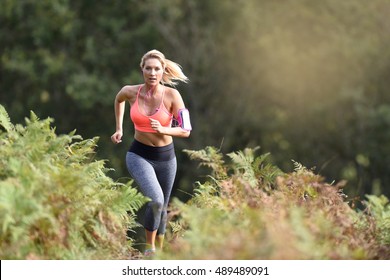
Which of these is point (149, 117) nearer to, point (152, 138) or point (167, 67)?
point (152, 138)

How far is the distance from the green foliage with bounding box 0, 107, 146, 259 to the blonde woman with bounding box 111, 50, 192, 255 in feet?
2.04

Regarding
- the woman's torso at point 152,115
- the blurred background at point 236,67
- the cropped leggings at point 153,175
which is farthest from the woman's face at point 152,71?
the blurred background at point 236,67

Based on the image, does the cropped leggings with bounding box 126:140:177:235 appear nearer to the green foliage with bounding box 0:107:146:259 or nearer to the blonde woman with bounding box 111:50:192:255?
the blonde woman with bounding box 111:50:192:255

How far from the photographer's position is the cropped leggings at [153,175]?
935 centimetres

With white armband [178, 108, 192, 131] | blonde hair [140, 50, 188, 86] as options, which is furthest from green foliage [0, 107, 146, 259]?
blonde hair [140, 50, 188, 86]

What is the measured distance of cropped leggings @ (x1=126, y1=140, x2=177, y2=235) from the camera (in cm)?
935

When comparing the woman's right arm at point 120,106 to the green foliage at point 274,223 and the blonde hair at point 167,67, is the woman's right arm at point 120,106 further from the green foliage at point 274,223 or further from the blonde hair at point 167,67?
the green foliage at point 274,223

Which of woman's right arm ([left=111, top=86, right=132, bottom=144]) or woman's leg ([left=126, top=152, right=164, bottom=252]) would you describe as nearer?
woman's leg ([left=126, top=152, right=164, bottom=252])

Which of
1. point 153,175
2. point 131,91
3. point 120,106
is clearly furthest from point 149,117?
point 120,106

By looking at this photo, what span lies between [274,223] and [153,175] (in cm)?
252

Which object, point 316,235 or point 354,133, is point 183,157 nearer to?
point 354,133

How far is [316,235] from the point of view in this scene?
764 centimetres

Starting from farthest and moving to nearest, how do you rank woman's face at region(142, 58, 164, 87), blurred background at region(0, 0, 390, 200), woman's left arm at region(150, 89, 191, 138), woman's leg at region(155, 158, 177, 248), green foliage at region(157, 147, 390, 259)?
blurred background at region(0, 0, 390, 200) < woman's leg at region(155, 158, 177, 248) < woman's face at region(142, 58, 164, 87) < woman's left arm at region(150, 89, 191, 138) < green foliage at region(157, 147, 390, 259)
